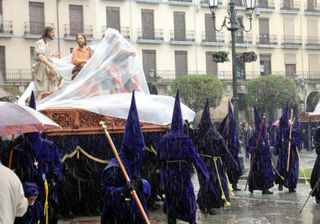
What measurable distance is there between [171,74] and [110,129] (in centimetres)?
3402

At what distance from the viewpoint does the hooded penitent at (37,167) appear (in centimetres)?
732

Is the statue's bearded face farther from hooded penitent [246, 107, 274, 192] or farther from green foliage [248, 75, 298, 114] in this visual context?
green foliage [248, 75, 298, 114]

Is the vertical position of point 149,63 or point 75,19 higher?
point 75,19

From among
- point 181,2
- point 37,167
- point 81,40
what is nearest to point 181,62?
point 181,2

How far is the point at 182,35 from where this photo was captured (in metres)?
45.2

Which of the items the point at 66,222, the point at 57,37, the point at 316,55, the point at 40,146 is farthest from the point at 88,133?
the point at 316,55

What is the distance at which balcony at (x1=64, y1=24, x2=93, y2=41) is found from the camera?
133 ft

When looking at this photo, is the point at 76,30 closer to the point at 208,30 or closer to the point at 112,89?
the point at 208,30

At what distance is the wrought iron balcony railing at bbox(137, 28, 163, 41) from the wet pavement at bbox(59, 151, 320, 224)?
101ft

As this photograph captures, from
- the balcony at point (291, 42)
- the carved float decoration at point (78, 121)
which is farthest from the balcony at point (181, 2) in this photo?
the carved float decoration at point (78, 121)

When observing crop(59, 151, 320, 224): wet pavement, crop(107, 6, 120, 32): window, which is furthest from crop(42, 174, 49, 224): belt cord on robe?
crop(107, 6, 120, 32): window

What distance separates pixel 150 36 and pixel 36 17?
833 centimetres

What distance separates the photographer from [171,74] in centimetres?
4481

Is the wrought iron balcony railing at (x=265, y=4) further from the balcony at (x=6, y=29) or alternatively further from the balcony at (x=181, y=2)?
the balcony at (x=6, y=29)
